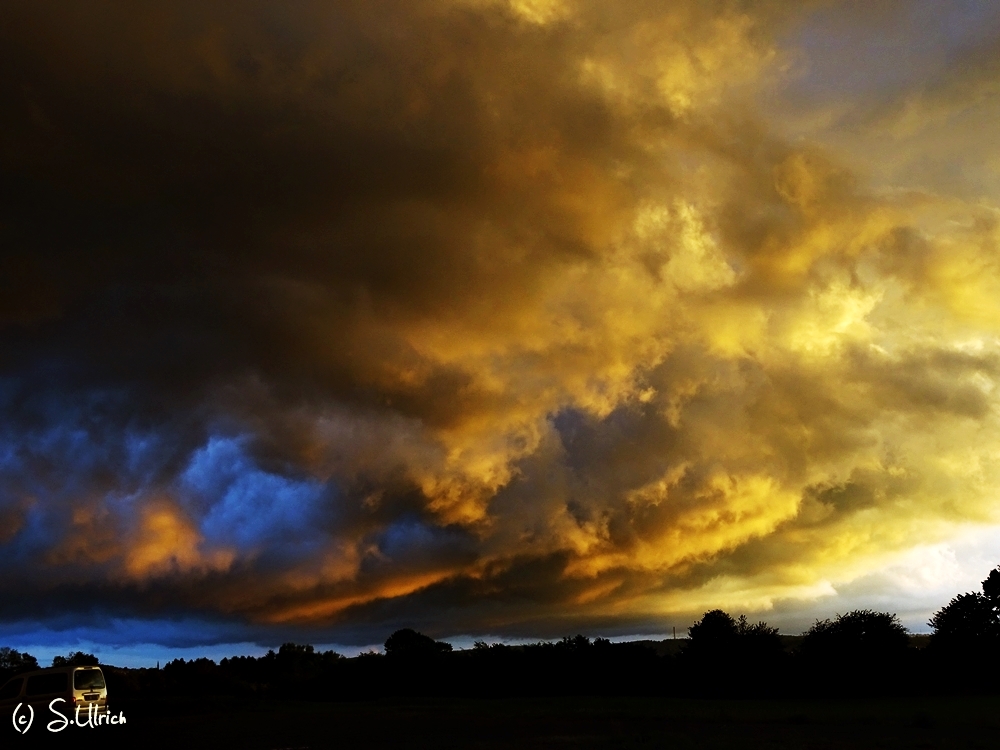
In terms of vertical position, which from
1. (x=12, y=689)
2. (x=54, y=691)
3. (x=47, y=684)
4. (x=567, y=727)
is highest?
(x=47, y=684)

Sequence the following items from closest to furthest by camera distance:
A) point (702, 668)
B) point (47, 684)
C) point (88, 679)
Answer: point (47, 684), point (88, 679), point (702, 668)

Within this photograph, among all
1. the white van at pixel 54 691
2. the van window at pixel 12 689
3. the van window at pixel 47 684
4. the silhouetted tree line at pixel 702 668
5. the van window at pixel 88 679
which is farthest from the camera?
the silhouetted tree line at pixel 702 668

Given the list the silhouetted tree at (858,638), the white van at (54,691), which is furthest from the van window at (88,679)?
the silhouetted tree at (858,638)

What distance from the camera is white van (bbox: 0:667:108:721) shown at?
37.8 metres

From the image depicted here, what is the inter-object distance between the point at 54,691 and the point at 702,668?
73.3 m

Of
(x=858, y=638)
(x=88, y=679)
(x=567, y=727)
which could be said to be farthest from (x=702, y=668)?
(x=88, y=679)

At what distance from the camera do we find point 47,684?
38250mm

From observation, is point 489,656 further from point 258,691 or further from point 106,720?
point 106,720

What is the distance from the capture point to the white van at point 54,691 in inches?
1489

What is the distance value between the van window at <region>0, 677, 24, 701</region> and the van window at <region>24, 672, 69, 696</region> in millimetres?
475

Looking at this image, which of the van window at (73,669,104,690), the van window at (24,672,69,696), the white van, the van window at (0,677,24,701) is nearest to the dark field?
the white van

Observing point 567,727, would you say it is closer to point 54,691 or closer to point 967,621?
point 54,691

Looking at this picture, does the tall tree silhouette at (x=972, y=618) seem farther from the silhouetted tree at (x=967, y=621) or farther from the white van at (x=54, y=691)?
the white van at (x=54, y=691)

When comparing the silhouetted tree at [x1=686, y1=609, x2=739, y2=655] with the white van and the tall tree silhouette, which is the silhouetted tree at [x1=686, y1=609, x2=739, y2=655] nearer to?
the tall tree silhouette
